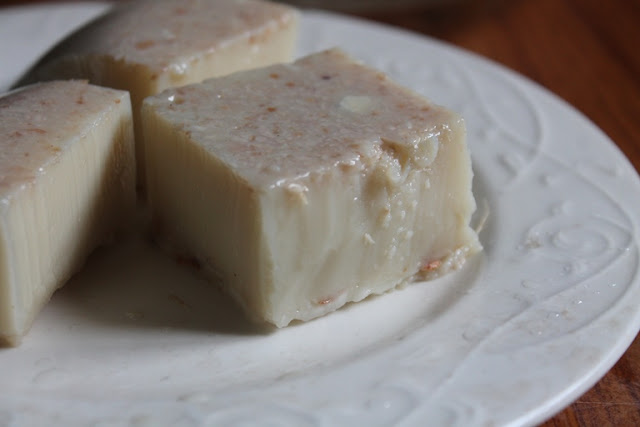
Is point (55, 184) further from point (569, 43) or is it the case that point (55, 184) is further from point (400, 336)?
point (569, 43)

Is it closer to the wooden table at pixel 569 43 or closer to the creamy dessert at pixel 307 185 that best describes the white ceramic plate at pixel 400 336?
the creamy dessert at pixel 307 185

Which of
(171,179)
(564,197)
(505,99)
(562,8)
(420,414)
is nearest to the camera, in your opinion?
(420,414)

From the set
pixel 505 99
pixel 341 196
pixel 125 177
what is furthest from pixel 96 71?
pixel 505 99

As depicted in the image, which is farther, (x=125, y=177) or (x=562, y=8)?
(x=562, y=8)

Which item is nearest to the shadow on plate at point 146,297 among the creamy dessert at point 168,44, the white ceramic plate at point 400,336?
the white ceramic plate at point 400,336

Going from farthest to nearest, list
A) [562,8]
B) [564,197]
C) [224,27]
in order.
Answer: [562,8]
[224,27]
[564,197]

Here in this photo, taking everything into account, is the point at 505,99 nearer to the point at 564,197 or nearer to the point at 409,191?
the point at 564,197

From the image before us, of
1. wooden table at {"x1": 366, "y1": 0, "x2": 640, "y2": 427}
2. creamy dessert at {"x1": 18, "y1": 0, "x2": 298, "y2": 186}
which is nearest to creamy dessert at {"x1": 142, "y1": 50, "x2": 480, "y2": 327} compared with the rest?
creamy dessert at {"x1": 18, "y1": 0, "x2": 298, "y2": 186}

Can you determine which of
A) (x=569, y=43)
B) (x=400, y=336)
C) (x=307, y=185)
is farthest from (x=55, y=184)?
(x=569, y=43)

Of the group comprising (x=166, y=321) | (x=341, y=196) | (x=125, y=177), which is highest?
(x=341, y=196)
